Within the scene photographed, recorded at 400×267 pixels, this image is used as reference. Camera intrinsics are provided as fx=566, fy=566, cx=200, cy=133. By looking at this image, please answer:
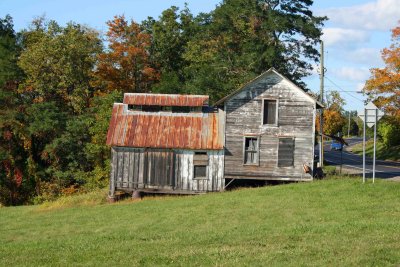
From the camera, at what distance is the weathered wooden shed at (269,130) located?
34969 mm

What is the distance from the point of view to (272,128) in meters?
35.2

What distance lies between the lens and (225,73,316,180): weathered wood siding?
115 ft

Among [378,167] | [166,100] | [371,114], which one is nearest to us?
[371,114]

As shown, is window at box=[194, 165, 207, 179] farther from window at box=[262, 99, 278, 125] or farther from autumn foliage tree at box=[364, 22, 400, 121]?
autumn foliage tree at box=[364, 22, 400, 121]

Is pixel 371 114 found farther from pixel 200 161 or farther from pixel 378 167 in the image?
pixel 378 167

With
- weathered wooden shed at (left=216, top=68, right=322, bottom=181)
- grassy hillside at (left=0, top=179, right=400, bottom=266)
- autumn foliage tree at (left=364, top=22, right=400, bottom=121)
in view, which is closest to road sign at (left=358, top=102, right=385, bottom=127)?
grassy hillside at (left=0, top=179, right=400, bottom=266)

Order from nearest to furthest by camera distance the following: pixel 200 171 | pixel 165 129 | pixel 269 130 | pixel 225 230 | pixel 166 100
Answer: pixel 225 230, pixel 269 130, pixel 200 171, pixel 165 129, pixel 166 100

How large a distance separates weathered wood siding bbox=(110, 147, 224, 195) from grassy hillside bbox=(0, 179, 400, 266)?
1502 mm

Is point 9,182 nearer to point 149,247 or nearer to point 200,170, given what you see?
point 200,170

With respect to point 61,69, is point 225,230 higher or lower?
lower

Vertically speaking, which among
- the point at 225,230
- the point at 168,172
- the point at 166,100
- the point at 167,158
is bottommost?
the point at 225,230

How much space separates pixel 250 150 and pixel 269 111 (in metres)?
2.71

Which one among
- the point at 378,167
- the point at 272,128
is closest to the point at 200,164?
the point at 272,128

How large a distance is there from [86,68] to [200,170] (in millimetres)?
22212
